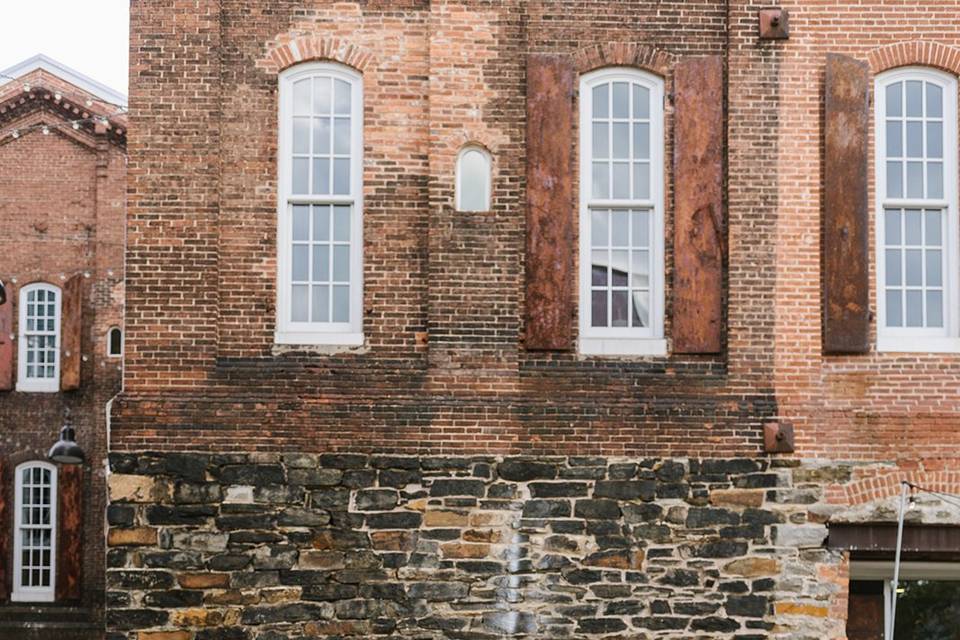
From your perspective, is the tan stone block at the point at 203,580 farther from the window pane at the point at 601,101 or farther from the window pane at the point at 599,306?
the window pane at the point at 601,101

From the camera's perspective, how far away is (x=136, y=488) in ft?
37.7

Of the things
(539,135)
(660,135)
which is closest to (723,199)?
(660,135)

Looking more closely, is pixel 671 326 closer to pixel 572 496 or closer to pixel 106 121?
pixel 572 496

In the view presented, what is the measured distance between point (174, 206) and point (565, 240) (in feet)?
12.3

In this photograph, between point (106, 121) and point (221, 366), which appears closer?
point (221, 366)

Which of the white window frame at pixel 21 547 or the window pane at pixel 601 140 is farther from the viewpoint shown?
the white window frame at pixel 21 547

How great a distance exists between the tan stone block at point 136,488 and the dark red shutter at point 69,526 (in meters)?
12.6

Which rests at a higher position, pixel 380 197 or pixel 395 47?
pixel 395 47

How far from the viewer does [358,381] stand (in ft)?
38.4

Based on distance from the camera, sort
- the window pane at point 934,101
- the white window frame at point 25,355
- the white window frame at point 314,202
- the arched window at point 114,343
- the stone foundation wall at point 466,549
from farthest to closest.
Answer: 1. the arched window at point 114,343
2. the white window frame at point 25,355
3. the window pane at point 934,101
4. the white window frame at point 314,202
5. the stone foundation wall at point 466,549

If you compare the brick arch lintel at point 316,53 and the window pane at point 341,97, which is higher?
the brick arch lintel at point 316,53

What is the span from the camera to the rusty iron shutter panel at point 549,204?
38.7 feet

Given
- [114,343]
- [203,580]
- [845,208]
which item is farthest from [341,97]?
[114,343]

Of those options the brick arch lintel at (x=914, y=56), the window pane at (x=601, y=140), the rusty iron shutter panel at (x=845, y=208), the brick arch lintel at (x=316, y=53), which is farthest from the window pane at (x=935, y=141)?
the brick arch lintel at (x=316, y=53)
